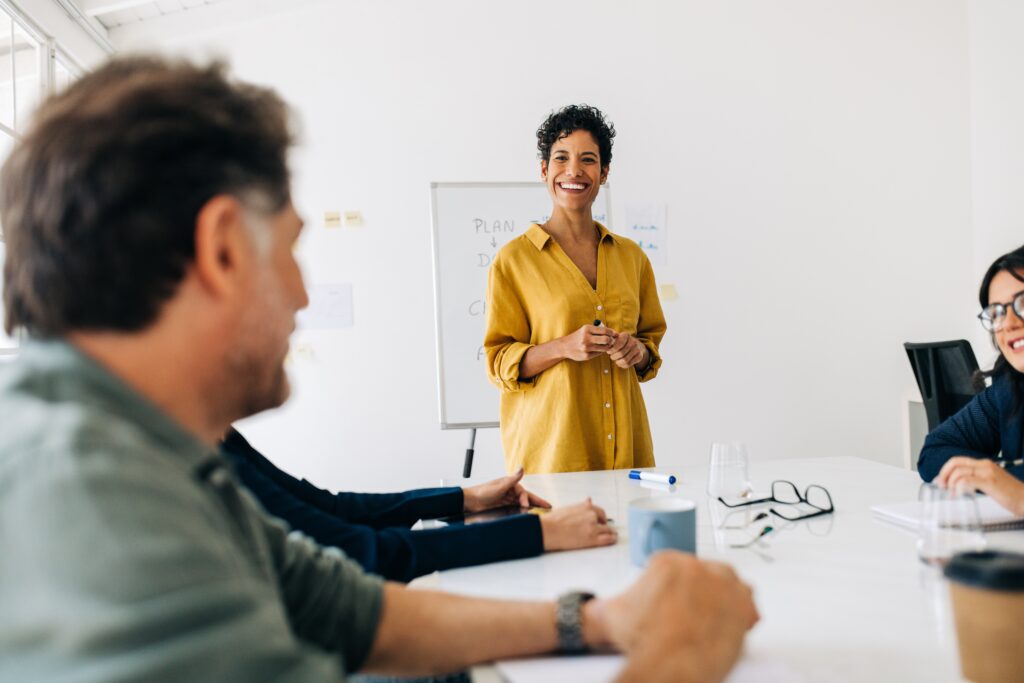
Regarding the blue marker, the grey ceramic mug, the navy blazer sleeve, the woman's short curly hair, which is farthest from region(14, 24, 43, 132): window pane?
the grey ceramic mug

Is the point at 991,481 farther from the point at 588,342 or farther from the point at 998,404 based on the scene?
the point at 588,342

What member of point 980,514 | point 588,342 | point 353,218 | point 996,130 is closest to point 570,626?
point 980,514

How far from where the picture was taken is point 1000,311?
1.50 metres

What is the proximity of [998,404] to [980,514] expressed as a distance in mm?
531

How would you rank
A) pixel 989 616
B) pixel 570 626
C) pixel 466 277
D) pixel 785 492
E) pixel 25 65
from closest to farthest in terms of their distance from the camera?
1. pixel 989 616
2. pixel 570 626
3. pixel 785 492
4. pixel 25 65
5. pixel 466 277

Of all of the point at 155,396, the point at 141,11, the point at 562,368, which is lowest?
the point at 562,368

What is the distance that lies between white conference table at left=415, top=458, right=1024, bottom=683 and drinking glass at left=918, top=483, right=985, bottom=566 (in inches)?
1.8

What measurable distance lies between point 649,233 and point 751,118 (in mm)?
858

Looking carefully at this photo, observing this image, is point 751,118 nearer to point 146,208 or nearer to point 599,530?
point 599,530

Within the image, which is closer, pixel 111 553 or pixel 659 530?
pixel 111 553

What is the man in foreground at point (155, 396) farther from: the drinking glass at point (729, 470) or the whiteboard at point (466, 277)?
the whiteboard at point (466, 277)

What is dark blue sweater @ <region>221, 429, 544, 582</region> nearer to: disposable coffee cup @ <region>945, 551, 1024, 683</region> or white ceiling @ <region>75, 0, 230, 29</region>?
disposable coffee cup @ <region>945, 551, 1024, 683</region>

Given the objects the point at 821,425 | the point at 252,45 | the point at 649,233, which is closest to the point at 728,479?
the point at 649,233

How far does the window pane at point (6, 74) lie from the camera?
2.84m
